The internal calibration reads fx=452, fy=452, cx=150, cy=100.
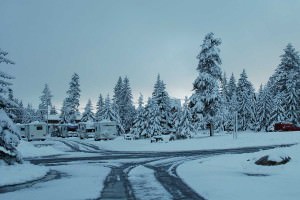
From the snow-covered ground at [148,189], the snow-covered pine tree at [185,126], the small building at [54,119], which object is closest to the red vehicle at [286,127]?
the snow-covered pine tree at [185,126]

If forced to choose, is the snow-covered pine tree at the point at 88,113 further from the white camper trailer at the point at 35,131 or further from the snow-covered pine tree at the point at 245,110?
the snow-covered pine tree at the point at 245,110

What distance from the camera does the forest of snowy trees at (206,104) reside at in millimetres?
59219

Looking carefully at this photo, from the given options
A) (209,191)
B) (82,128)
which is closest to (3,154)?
(209,191)

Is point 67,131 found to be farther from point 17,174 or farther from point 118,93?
point 17,174

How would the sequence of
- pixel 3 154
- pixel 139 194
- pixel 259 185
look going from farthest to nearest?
pixel 3 154 → pixel 259 185 → pixel 139 194

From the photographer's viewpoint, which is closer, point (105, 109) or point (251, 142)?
point (251, 142)

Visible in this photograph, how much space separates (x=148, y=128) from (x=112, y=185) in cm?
6382

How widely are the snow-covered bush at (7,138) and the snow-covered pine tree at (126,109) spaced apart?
3513 inches

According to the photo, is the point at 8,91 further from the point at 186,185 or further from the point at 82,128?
the point at 82,128

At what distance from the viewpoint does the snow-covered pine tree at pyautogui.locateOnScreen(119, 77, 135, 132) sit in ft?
371

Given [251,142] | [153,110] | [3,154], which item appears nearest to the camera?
[3,154]

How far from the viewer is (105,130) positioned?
77750mm

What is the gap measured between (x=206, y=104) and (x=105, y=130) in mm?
24179

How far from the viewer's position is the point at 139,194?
46.0 feet
